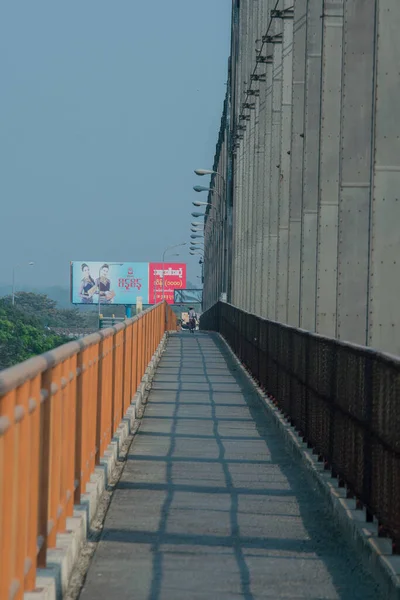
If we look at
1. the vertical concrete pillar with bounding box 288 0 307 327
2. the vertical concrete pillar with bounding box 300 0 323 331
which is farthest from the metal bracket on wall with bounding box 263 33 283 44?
the vertical concrete pillar with bounding box 300 0 323 331

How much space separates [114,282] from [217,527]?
483 ft

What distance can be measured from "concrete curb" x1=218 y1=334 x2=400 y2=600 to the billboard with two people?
460ft

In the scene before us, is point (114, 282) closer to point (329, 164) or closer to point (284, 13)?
point (284, 13)

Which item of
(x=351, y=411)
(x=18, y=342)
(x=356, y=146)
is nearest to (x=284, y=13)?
(x=356, y=146)

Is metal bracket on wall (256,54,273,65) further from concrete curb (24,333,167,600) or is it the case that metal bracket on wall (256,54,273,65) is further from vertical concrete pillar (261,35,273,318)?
concrete curb (24,333,167,600)

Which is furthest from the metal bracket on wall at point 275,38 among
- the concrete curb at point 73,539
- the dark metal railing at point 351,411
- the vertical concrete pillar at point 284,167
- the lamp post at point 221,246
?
the lamp post at point 221,246

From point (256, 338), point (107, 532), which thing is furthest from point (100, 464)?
point (256, 338)

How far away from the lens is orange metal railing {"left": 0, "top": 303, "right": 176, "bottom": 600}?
6.11 metres

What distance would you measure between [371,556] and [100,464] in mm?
4311

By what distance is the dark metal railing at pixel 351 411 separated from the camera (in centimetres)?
894

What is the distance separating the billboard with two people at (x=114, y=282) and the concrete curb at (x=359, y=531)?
140204 mm

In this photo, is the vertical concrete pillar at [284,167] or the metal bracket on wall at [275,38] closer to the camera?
the vertical concrete pillar at [284,167]

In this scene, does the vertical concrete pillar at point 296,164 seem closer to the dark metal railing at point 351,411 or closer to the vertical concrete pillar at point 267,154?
the vertical concrete pillar at point 267,154

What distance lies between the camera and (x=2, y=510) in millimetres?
5906
